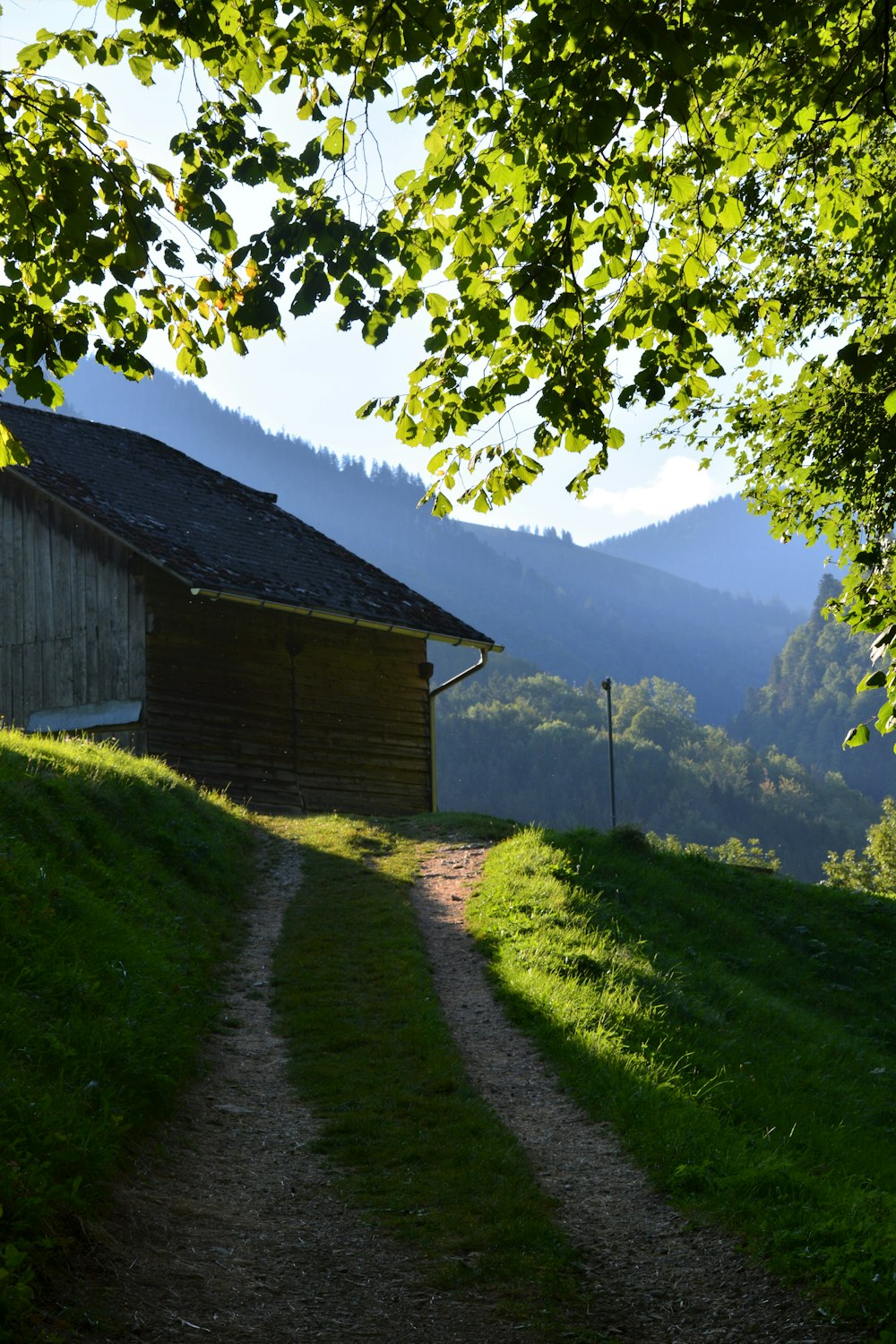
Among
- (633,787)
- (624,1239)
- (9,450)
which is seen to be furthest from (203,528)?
(633,787)

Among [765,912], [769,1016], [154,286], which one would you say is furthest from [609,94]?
[765,912]

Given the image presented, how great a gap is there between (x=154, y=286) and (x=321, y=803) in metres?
15.3

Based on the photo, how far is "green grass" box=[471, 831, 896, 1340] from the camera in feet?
17.4

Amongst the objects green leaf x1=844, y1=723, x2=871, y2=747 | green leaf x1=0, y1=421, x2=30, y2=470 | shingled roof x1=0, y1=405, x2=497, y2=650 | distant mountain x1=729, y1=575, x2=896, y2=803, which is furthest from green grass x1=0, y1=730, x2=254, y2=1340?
distant mountain x1=729, y1=575, x2=896, y2=803

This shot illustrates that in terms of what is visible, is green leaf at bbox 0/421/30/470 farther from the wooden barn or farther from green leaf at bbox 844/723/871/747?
the wooden barn

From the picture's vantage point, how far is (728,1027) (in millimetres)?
9641

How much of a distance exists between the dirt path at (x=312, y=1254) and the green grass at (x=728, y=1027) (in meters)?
0.27

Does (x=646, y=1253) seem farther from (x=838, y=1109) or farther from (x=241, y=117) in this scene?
(x=241, y=117)

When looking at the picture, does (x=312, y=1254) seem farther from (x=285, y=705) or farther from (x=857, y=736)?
(x=285, y=705)

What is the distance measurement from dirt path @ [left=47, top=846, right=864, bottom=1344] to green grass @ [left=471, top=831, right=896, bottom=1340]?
10.6 inches

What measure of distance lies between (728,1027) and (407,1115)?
404 cm

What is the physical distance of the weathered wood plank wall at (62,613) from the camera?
18844mm

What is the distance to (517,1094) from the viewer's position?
7.25 meters

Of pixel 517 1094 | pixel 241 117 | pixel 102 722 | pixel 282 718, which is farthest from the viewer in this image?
pixel 282 718
